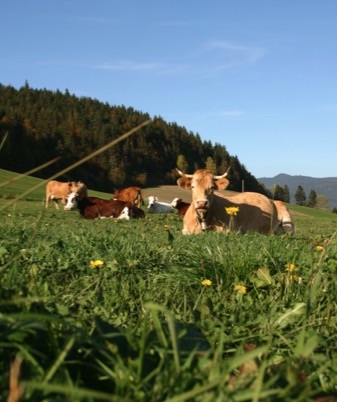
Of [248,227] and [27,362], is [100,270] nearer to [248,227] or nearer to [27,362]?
[27,362]

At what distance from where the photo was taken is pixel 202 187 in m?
10.7

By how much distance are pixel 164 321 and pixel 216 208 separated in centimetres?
872

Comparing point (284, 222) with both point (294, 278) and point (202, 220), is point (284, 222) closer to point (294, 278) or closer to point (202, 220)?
point (202, 220)

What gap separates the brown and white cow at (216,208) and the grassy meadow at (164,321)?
5.39 metres

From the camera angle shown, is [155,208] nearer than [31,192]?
No

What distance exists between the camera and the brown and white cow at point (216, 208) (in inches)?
417

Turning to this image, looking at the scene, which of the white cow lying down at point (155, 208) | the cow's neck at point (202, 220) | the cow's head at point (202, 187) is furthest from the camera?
the white cow lying down at point (155, 208)

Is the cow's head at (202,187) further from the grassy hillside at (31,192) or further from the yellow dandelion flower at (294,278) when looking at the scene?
the yellow dandelion flower at (294,278)

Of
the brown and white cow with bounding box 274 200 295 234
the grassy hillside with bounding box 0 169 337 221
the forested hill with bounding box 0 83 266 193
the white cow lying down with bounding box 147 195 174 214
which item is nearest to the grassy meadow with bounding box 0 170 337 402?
the grassy hillside with bounding box 0 169 337 221

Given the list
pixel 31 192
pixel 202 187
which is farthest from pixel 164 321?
pixel 202 187

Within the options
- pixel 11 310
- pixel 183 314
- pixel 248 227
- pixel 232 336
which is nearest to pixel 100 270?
pixel 183 314

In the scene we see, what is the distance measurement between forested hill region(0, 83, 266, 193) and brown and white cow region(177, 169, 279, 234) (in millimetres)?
74166

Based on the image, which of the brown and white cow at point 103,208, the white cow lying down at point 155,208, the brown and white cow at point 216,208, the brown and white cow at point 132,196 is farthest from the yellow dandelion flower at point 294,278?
the white cow lying down at point 155,208

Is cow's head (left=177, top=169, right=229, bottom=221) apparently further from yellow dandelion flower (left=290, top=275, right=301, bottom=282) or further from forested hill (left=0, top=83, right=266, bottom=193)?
forested hill (left=0, top=83, right=266, bottom=193)
